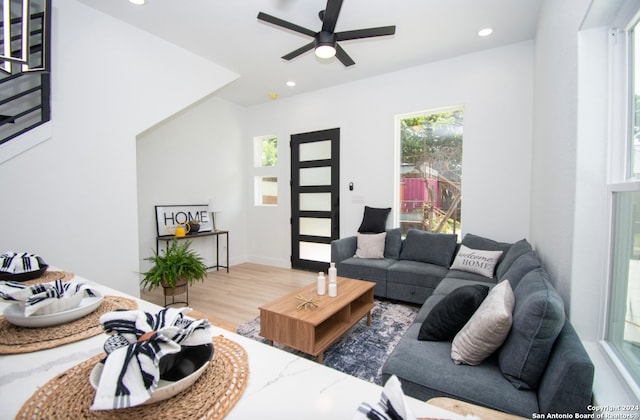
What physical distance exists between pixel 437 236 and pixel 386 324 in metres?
1.40

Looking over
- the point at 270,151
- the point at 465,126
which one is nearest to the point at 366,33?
the point at 465,126

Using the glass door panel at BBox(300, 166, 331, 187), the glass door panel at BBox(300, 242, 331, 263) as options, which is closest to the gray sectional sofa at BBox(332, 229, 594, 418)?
the glass door panel at BBox(300, 242, 331, 263)

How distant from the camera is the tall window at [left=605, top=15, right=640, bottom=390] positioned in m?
1.13

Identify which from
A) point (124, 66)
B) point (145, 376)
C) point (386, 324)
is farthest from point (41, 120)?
point (386, 324)

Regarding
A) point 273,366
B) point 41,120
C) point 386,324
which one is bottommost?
point 386,324

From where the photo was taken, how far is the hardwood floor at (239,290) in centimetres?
317

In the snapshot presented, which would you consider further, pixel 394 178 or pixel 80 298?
pixel 394 178

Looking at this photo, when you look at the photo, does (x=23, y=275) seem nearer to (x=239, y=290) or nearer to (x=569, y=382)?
(x=569, y=382)

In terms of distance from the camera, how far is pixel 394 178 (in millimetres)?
4105

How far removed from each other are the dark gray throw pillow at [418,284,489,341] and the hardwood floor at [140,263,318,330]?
6.30 ft

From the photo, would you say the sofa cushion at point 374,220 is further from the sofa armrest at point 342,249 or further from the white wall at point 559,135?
the white wall at point 559,135

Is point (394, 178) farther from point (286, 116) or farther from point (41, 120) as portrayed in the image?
point (41, 120)

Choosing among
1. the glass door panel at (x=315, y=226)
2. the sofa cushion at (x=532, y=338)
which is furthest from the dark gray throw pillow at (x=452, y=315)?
the glass door panel at (x=315, y=226)

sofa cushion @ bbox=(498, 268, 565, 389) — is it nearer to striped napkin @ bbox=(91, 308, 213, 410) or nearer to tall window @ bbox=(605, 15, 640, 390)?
tall window @ bbox=(605, 15, 640, 390)
